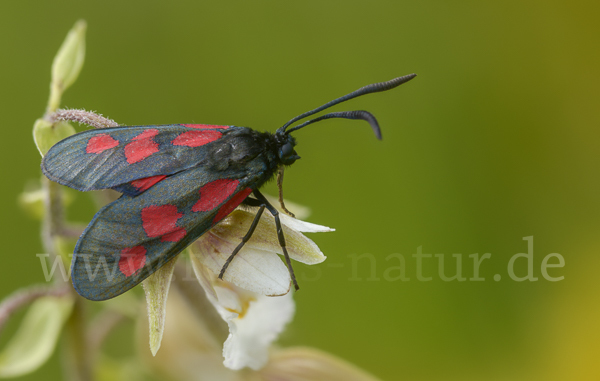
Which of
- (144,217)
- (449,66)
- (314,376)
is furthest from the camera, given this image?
(449,66)

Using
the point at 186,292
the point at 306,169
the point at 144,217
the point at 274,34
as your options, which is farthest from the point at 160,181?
the point at 274,34

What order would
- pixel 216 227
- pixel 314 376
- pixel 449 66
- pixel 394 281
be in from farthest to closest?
pixel 449 66
pixel 394 281
pixel 314 376
pixel 216 227

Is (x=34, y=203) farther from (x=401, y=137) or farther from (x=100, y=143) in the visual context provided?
(x=401, y=137)

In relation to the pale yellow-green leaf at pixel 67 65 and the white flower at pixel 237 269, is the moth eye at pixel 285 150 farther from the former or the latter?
the pale yellow-green leaf at pixel 67 65

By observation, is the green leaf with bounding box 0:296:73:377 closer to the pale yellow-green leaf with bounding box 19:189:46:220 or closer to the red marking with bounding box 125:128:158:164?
the pale yellow-green leaf with bounding box 19:189:46:220

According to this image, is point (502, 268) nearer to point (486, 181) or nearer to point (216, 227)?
point (486, 181)

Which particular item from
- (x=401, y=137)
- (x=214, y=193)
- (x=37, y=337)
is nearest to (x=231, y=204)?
(x=214, y=193)
